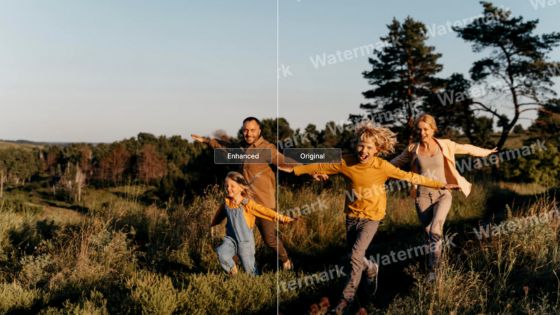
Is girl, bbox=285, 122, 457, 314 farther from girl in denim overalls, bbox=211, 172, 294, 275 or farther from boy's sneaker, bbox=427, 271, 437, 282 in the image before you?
girl in denim overalls, bbox=211, 172, 294, 275

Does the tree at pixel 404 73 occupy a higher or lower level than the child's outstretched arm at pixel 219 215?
higher

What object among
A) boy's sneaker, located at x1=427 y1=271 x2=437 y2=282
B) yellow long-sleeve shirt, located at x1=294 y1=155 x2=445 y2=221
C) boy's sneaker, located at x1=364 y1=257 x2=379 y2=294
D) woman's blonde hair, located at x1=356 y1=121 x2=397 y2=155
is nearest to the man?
yellow long-sleeve shirt, located at x1=294 y1=155 x2=445 y2=221

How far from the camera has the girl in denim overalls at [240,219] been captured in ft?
17.2

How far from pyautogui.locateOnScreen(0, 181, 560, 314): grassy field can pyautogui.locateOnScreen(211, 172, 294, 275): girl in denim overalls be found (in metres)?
0.24

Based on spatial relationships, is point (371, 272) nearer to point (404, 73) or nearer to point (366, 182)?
point (366, 182)

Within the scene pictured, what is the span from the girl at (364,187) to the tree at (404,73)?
28075 millimetres

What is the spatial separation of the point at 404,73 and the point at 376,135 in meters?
30.0

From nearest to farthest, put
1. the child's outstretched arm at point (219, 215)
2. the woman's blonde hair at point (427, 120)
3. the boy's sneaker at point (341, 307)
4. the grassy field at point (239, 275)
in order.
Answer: the boy's sneaker at point (341, 307)
the grassy field at point (239, 275)
the child's outstretched arm at point (219, 215)
the woman's blonde hair at point (427, 120)

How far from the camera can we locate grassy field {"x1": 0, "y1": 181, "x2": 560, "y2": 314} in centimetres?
463

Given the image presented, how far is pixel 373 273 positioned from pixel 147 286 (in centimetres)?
239

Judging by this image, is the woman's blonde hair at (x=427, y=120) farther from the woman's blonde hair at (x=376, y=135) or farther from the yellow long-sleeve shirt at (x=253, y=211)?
the yellow long-sleeve shirt at (x=253, y=211)

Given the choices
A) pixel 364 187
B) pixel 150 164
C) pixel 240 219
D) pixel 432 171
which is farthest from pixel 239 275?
pixel 150 164

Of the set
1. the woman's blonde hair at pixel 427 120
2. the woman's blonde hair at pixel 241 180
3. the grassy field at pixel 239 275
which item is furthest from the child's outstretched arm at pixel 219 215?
the woman's blonde hair at pixel 427 120

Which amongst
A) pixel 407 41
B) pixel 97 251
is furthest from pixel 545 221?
pixel 407 41
